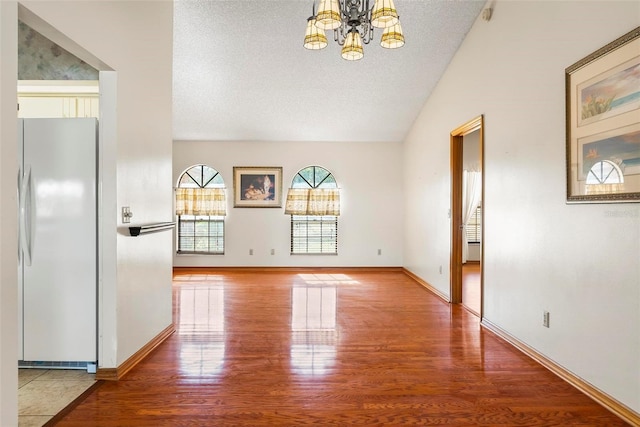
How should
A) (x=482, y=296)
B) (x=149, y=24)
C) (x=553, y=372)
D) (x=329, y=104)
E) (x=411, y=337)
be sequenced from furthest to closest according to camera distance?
(x=329, y=104), (x=482, y=296), (x=411, y=337), (x=149, y=24), (x=553, y=372)

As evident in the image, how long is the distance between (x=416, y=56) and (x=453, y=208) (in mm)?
1996

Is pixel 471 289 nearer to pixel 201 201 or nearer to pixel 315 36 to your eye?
pixel 315 36

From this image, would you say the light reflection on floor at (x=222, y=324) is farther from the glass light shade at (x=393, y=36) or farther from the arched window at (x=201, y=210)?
the glass light shade at (x=393, y=36)

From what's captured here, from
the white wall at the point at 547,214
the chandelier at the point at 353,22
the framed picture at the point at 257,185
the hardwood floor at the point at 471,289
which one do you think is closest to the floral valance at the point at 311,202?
the framed picture at the point at 257,185

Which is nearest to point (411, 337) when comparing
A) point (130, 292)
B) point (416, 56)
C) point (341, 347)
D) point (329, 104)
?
point (341, 347)

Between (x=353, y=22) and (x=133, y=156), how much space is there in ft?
6.59

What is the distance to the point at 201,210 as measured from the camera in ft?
23.8

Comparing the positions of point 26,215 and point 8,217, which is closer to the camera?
point 8,217

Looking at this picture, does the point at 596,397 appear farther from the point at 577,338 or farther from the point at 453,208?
the point at 453,208

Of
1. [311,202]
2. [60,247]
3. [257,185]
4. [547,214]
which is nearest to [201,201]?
[257,185]

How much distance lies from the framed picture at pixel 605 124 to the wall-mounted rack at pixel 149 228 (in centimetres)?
309

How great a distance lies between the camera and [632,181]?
2.16 metres

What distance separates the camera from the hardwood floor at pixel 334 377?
7.19 ft

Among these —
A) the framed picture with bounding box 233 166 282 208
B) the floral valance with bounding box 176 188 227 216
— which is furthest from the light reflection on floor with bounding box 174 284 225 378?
the framed picture with bounding box 233 166 282 208
